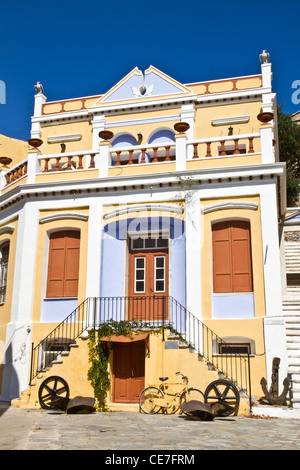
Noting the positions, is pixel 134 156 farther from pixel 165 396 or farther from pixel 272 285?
pixel 165 396

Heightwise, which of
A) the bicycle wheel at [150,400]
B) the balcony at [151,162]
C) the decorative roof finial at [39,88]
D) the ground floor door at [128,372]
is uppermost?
the decorative roof finial at [39,88]

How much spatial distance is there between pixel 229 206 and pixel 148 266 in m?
2.88

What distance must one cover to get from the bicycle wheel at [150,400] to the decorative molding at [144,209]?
4.93 meters

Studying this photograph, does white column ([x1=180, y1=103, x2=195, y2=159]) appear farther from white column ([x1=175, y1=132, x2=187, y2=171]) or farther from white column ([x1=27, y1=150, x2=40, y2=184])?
white column ([x1=27, y1=150, x2=40, y2=184])

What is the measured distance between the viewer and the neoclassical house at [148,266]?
42.9ft

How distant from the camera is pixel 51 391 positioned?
41.8 ft

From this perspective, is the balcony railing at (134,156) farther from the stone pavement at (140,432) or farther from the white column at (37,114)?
the stone pavement at (140,432)

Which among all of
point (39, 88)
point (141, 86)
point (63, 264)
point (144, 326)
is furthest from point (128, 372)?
point (39, 88)

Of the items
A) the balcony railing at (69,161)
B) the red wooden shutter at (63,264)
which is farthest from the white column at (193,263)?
the balcony railing at (69,161)

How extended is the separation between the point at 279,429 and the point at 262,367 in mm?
2872

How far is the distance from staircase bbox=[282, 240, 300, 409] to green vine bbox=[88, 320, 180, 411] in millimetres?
3063

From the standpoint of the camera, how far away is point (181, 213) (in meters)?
14.5

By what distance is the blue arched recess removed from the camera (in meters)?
14.4

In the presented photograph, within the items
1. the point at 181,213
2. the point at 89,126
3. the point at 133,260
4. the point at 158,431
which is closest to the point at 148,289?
the point at 133,260
